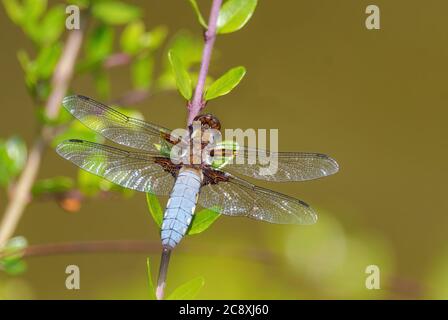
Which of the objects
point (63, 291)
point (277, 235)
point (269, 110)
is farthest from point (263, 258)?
point (269, 110)

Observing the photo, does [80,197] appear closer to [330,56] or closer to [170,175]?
[170,175]

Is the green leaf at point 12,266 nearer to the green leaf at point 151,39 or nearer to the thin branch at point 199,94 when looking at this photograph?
the thin branch at point 199,94

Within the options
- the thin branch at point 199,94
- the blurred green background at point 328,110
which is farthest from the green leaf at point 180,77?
the blurred green background at point 328,110

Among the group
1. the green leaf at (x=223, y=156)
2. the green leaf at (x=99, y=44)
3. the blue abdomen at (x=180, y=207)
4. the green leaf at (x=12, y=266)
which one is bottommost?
the green leaf at (x=12, y=266)

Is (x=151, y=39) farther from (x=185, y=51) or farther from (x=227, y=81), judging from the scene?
(x=227, y=81)

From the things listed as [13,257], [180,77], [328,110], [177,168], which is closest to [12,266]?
[13,257]

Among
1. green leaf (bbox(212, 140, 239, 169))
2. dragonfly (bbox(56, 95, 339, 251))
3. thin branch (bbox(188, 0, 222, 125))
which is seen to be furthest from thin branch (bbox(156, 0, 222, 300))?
dragonfly (bbox(56, 95, 339, 251))
